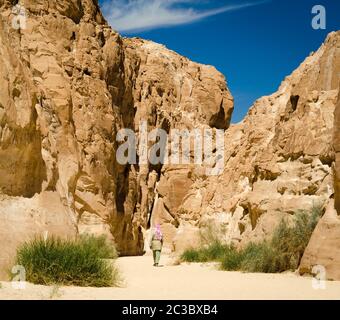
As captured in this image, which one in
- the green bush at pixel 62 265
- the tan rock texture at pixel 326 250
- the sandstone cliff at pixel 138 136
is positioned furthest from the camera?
the sandstone cliff at pixel 138 136

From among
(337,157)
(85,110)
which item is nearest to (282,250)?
(337,157)

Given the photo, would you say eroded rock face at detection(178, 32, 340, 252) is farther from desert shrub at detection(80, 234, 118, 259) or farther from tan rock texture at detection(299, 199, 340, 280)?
desert shrub at detection(80, 234, 118, 259)

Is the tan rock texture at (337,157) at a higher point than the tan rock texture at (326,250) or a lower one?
higher

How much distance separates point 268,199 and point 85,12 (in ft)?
79.9

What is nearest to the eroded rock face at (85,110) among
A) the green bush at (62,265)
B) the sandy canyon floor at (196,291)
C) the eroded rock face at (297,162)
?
the green bush at (62,265)

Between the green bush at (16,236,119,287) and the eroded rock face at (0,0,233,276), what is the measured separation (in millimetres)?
737

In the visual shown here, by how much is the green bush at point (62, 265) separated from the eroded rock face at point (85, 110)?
74 centimetres

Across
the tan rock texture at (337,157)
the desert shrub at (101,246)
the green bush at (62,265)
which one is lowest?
the desert shrub at (101,246)

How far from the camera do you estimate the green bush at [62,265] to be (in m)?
8.83

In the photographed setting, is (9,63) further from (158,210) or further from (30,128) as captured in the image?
(158,210)

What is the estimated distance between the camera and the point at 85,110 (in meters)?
34.3

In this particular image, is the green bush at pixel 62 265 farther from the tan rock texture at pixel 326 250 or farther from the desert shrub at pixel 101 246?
the tan rock texture at pixel 326 250

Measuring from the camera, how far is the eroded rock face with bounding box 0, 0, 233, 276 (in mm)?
11125

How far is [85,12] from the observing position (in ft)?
123
